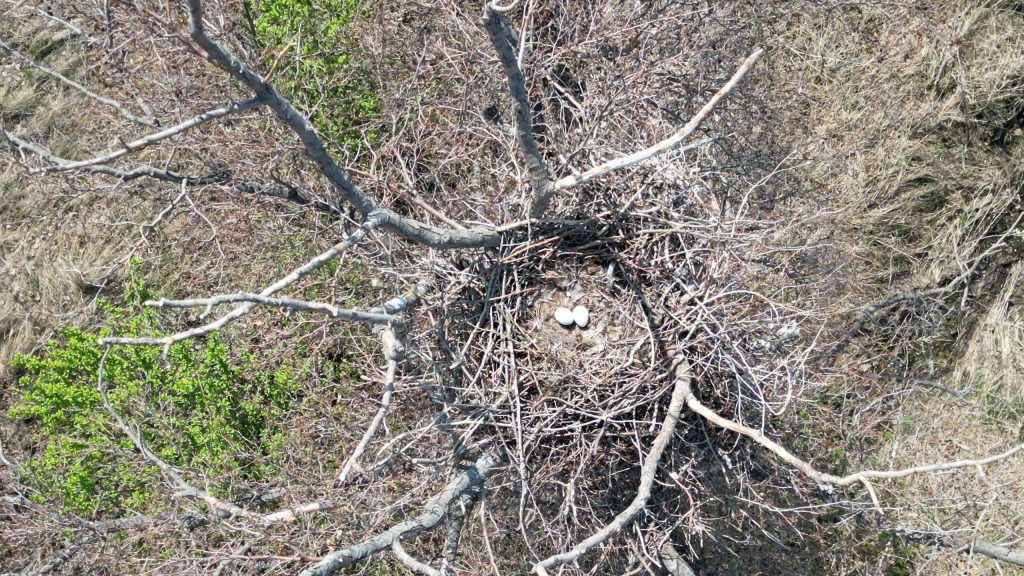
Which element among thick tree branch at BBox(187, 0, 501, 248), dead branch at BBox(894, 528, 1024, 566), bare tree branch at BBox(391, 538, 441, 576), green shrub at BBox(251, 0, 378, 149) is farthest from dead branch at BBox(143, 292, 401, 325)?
dead branch at BBox(894, 528, 1024, 566)

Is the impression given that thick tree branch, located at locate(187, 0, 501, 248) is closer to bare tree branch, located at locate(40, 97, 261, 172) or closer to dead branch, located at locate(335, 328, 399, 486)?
bare tree branch, located at locate(40, 97, 261, 172)

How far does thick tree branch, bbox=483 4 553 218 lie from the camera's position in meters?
2.15

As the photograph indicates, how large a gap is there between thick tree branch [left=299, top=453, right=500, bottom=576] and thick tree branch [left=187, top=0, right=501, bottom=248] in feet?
2.96

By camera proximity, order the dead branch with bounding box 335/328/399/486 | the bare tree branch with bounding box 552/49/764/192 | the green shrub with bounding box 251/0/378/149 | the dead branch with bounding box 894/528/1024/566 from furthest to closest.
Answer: the green shrub with bounding box 251/0/378/149 < the dead branch with bounding box 894/528/1024/566 < the dead branch with bounding box 335/328/399/486 < the bare tree branch with bounding box 552/49/764/192

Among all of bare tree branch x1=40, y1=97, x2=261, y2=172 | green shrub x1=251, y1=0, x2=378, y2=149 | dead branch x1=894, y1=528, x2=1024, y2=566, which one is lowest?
dead branch x1=894, y1=528, x2=1024, y2=566

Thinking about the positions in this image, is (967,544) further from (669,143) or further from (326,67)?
(326,67)

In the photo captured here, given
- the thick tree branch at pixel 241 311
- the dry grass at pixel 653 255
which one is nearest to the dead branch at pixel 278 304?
the thick tree branch at pixel 241 311

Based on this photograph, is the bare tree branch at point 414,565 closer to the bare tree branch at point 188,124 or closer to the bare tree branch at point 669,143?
the bare tree branch at point 669,143

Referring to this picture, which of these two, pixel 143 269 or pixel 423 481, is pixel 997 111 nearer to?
pixel 423 481

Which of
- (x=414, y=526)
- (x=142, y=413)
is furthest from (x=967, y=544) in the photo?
(x=142, y=413)

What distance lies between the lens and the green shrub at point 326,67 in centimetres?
473

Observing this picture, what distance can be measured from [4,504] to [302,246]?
225 centimetres

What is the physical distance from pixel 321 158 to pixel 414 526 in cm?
146

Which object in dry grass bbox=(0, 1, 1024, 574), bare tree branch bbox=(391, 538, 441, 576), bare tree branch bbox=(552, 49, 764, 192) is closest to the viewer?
bare tree branch bbox=(552, 49, 764, 192)
